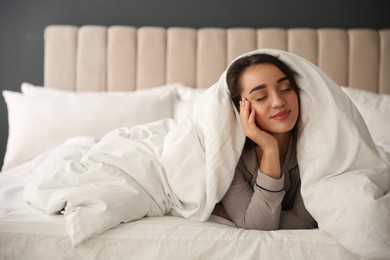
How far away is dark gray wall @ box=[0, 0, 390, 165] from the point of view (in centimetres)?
286

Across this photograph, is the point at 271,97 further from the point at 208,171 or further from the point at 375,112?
the point at 375,112

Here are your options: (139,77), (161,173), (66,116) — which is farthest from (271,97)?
(139,77)

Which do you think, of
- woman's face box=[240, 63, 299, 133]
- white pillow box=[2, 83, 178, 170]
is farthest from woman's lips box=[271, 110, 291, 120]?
white pillow box=[2, 83, 178, 170]

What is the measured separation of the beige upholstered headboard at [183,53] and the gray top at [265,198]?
4.20 feet

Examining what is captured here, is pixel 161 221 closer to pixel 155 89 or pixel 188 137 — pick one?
pixel 188 137

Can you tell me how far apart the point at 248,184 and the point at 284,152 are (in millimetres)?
181

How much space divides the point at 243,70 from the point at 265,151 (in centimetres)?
29

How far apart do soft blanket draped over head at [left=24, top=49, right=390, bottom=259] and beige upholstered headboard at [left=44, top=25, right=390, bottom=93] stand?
1187mm

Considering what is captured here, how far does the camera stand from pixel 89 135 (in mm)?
2305

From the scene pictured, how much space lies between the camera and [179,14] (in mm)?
2873

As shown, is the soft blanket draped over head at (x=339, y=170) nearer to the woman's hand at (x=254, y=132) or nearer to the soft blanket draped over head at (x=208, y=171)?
the soft blanket draped over head at (x=208, y=171)

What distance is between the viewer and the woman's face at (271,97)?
4.45ft

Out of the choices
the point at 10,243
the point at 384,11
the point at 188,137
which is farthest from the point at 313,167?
the point at 384,11

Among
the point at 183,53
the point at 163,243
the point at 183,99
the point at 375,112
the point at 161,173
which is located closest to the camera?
the point at 163,243
